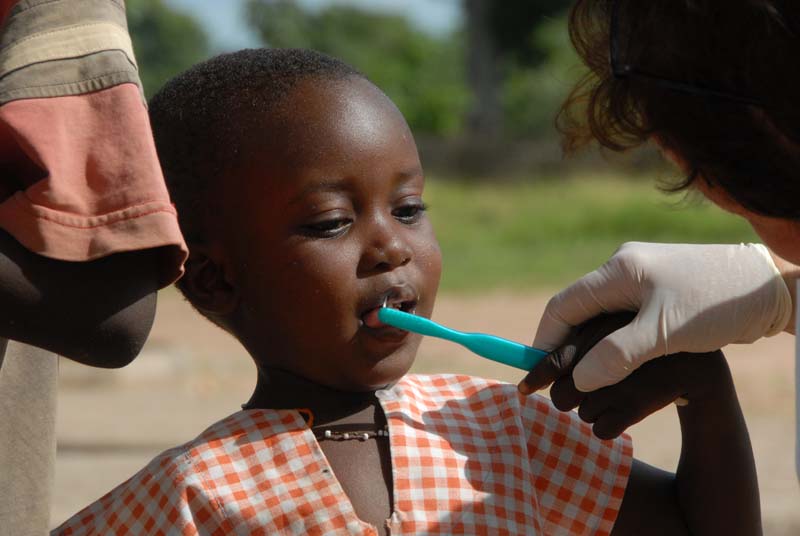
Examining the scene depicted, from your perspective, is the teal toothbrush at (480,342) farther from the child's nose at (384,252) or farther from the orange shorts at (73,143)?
the orange shorts at (73,143)

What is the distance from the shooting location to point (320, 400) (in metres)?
2.05

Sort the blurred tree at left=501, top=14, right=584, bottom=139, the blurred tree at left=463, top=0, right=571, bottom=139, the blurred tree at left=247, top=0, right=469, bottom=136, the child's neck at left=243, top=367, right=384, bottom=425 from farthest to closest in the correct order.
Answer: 1. the blurred tree at left=501, top=14, right=584, bottom=139
2. the blurred tree at left=463, top=0, right=571, bottom=139
3. the blurred tree at left=247, top=0, right=469, bottom=136
4. the child's neck at left=243, top=367, right=384, bottom=425

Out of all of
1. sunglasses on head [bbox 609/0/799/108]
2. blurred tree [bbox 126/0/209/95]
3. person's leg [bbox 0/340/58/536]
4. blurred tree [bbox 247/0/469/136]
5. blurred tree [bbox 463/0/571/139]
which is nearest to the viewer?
sunglasses on head [bbox 609/0/799/108]

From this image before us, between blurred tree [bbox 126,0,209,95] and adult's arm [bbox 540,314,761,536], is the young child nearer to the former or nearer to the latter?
adult's arm [bbox 540,314,761,536]

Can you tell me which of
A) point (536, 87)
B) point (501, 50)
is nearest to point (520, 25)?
point (501, 50)

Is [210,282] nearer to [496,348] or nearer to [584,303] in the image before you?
[496,348]

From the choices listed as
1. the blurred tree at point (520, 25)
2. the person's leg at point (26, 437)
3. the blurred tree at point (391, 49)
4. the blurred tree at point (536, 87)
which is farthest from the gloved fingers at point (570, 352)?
the blurred tree at point (520, 25)

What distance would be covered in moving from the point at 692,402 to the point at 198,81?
1023 millimetres

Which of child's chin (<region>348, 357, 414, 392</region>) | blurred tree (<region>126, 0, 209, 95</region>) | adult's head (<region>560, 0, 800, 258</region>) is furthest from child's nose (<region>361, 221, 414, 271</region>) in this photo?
blurred tree (<region>126, 0, 209, 95</region>)

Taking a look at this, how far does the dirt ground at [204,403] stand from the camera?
4738mm

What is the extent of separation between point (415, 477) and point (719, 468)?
50cm

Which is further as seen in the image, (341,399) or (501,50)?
(501,50)

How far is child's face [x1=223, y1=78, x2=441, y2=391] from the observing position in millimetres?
1972

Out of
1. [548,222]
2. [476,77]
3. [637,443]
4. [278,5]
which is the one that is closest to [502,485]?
[637,443]
